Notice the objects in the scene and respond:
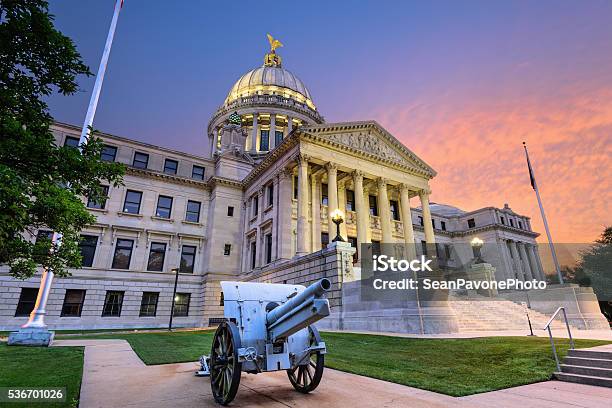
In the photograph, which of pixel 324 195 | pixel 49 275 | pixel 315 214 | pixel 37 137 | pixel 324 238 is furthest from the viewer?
pixel 324 195

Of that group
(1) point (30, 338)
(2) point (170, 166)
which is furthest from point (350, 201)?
(1) point (30, 338)

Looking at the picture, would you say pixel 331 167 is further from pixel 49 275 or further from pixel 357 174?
pixel 49 275

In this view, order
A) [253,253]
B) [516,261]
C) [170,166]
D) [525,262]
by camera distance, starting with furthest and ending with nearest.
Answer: [525,262] → [516,261] → [170,166] → [253,253]

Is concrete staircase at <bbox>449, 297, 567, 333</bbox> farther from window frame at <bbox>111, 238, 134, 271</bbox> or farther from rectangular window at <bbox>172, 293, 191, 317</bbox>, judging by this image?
window frame at <bbox>111, 238, 134, 271</bbox>

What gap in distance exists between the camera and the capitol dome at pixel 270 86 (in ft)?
198

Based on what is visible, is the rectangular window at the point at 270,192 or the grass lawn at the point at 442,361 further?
the rectangular window at the point at 270,192

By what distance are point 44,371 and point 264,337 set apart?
5.50 m

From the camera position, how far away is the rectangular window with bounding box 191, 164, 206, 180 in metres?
36.6

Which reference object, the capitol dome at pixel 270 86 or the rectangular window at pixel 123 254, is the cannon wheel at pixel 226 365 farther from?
the capitol dome at pixel 270 86

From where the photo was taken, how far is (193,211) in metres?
35.1

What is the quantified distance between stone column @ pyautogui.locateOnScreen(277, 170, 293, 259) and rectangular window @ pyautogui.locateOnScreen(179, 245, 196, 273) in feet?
38.8

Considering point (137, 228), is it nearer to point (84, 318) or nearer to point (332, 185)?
point (84, 318)

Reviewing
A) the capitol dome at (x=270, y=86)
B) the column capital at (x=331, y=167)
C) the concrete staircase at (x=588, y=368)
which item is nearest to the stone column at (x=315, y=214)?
the column capital at (x=331, y=167)

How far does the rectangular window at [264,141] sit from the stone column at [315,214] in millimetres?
26161
